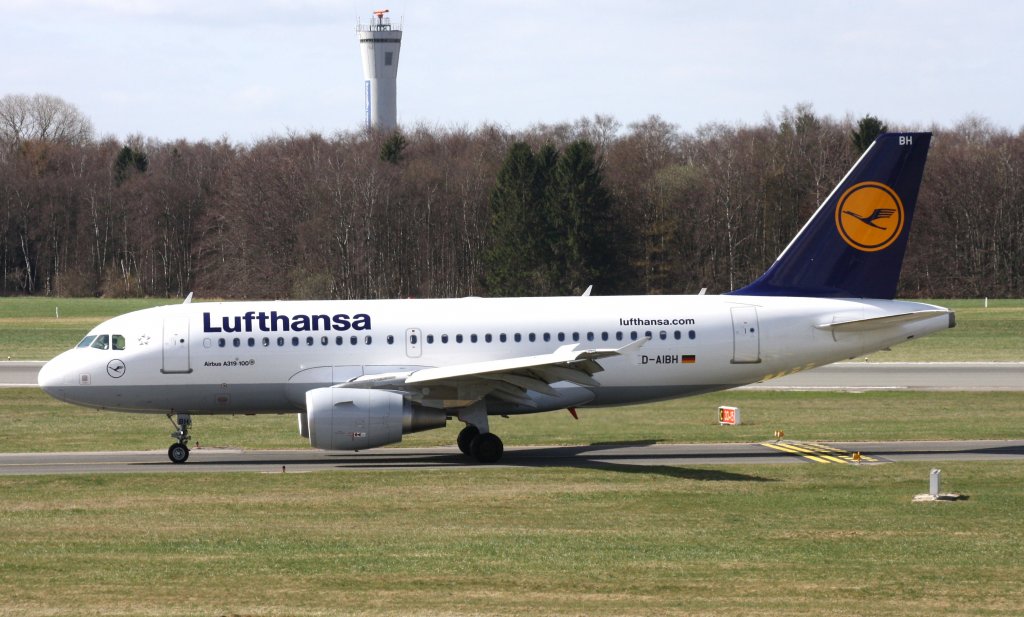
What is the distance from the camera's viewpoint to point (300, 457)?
31531 mm

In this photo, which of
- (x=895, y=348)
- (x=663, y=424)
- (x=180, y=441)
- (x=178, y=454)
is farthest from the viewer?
(x=895, y=348)

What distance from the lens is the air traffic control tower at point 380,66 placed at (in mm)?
169000

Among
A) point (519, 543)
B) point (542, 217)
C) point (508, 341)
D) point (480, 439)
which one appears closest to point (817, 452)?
point (508, 341)

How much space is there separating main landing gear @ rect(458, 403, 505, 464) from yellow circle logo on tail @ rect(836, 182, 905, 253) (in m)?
9.81

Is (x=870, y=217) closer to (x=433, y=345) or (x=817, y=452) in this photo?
(x=817, y=452)

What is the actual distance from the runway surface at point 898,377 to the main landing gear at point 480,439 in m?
15.2

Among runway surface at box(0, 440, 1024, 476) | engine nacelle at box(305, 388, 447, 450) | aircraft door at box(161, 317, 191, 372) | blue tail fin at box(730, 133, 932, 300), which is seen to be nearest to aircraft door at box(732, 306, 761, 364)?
blue tail fin at box(730, 133, 932, 300)

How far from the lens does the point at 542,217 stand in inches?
3927

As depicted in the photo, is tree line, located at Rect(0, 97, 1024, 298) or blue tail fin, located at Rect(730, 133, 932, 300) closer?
blue tail fin, located at Rect(730, 133, 932, 300)

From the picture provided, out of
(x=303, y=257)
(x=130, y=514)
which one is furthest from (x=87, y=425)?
(x=303, y=257)

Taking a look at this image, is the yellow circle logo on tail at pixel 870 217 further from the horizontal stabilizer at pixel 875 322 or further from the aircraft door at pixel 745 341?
the aircraft door at pixel 745 341

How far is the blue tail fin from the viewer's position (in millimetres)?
31781

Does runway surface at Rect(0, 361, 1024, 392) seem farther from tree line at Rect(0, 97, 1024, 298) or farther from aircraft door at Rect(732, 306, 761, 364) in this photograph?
tree line at Rect(0, 97, 1024, 298)

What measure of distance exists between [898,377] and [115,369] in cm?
2842
